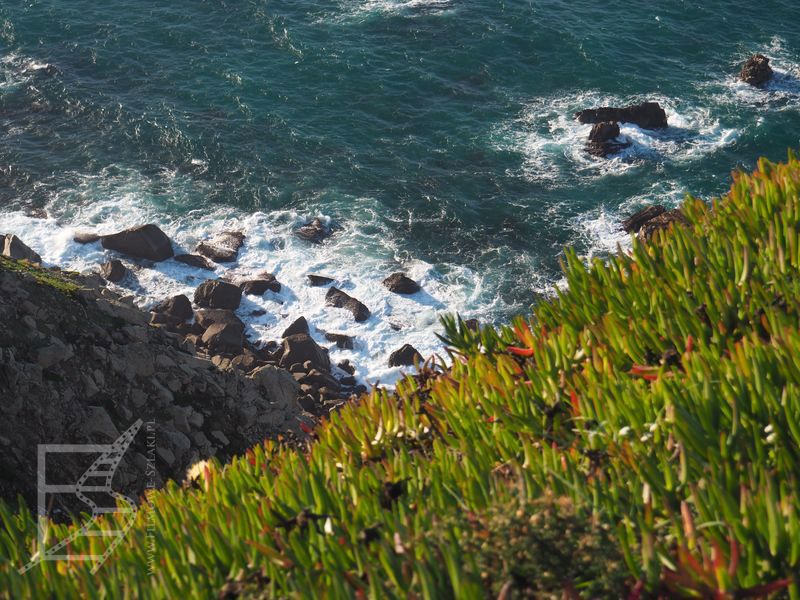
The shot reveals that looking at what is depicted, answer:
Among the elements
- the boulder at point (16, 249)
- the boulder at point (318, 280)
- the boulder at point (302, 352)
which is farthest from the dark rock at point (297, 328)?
the boulder at point (16, 249)

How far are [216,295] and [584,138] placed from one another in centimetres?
1650

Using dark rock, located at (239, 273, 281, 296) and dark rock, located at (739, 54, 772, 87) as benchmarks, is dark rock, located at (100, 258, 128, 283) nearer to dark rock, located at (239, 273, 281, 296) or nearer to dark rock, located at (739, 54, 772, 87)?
dark rock, located at (239, 273, 281, 296)

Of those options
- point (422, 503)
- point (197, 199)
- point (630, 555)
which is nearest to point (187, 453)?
point (422, 503)

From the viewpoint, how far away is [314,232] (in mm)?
28328

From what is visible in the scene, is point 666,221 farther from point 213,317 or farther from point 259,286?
point 259,286

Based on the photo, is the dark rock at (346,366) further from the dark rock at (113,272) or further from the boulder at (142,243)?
the dark rock at (113,272)

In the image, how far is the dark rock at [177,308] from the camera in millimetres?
23547

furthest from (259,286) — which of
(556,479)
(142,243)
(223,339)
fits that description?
(556,479)

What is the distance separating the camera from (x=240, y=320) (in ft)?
78.5

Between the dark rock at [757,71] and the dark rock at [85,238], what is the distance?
2770 centimetres

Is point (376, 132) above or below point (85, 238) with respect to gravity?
above

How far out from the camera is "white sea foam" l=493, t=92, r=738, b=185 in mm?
32188

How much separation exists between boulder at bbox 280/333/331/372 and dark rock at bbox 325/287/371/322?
235cm

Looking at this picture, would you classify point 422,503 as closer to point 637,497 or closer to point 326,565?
point 326,565
